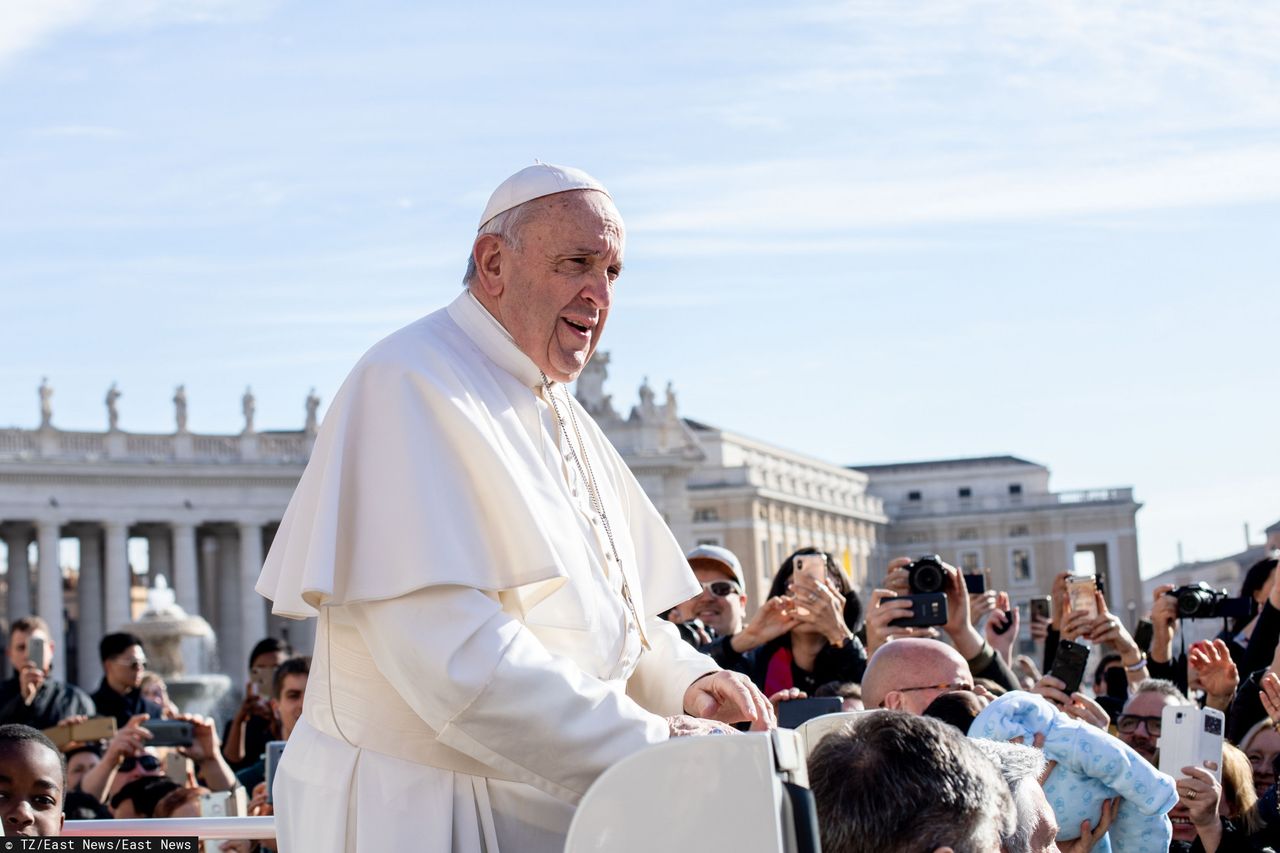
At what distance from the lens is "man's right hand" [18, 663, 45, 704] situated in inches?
397

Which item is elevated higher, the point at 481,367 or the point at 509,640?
the point at 481,367

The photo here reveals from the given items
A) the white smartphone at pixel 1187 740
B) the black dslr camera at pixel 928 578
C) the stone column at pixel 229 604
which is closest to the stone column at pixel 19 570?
the stone column at pixel 229 604

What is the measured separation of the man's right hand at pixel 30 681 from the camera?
10086mm

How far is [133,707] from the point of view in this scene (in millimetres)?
11406

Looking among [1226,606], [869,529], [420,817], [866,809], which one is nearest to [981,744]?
[866,809]

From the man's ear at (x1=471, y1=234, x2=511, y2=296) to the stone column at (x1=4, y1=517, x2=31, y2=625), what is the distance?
64138 millimetres

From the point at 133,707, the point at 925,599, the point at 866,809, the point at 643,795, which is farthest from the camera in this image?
the point at 133,707

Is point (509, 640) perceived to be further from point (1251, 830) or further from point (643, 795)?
point (1251, 830)

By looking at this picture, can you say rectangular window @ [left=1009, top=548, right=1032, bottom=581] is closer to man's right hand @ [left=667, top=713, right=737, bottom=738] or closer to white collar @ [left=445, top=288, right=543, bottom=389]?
white collar @ [left=445, top=288, right=543, bottom=389]

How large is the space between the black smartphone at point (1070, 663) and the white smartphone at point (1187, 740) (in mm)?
730

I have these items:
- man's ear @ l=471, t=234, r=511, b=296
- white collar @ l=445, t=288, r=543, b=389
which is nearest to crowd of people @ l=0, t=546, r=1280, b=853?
white collar @ l=445, t=288, r=543, b=389

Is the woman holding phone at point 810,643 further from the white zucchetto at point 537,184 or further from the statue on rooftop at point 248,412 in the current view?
the statue on rooftop at point 248,412

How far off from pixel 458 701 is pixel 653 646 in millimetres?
819

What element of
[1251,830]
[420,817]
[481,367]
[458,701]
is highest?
[481,367]
